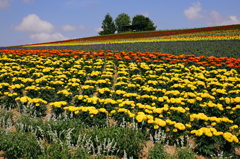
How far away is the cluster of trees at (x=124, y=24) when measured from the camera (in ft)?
222

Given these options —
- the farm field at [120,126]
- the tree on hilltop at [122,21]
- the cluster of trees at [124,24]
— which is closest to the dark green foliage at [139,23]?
the cluster of trees at [124,24]

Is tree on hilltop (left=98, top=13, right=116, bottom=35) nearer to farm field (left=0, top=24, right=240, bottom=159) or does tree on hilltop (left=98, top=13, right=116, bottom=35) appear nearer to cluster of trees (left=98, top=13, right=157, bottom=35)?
cluster of trees (left=98, top=13, right=157, bottom=35)

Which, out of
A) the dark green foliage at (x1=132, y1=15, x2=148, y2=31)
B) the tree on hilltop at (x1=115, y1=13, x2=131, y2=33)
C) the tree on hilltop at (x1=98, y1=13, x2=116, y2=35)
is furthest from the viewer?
the tree on hilltop at (x1=115, y1=13, x2=131, y2=33)

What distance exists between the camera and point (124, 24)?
83.2 metres

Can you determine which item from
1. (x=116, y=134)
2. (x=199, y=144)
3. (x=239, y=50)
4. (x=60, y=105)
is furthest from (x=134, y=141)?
(x=239, y=50)

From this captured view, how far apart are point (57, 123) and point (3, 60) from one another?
10838 mm

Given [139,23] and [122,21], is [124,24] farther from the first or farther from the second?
[139,23]

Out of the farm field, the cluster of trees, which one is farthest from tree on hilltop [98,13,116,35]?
the farm field

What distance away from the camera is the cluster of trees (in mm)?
67812

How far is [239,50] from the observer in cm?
1476

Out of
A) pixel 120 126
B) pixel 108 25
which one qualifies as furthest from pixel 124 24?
pixel 120 126

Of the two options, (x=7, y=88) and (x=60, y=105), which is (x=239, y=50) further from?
(x=7, y=88)

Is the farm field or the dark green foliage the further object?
the dark green foliage

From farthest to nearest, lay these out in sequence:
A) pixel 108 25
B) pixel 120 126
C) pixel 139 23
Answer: pixel 139 23
pixel 108 25
pixel 120 126
